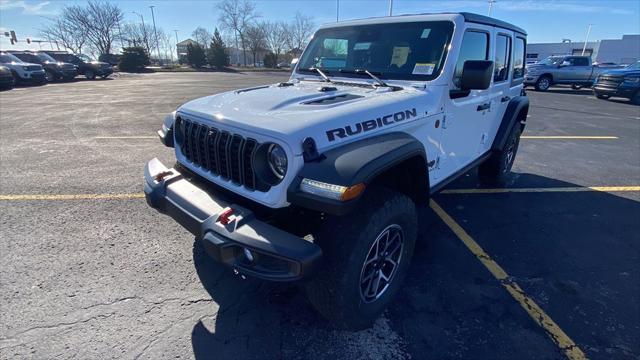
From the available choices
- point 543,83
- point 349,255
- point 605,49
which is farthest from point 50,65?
point 605,49

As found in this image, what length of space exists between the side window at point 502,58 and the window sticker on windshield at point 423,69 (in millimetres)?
1333

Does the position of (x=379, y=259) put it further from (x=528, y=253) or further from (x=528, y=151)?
(x=528, y=151)

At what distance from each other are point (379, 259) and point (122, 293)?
1.99 metres

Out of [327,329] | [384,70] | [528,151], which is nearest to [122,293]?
[327,329]

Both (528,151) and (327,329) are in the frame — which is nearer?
(327,329)

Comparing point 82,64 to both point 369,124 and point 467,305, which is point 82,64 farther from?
point 467,305

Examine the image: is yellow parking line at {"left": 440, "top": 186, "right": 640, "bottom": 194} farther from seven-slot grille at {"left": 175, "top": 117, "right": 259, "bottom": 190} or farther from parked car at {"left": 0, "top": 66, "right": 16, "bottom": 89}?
parked car at {"left": 0, "top": 66, "right": 16, "bottom": 89}

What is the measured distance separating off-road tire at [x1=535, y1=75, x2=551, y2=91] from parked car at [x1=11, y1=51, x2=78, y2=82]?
97.3 ft

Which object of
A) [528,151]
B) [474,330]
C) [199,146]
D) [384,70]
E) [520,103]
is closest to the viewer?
[474,330]

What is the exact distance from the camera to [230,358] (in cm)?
209

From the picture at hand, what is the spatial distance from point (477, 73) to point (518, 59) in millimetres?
2650

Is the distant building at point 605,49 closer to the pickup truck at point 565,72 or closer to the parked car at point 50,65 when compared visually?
the pickup truck at point 565,72

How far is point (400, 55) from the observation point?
3.13 m

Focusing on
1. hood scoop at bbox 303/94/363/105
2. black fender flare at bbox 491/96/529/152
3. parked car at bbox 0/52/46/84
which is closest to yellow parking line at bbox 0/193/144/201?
hood scoop at bbox 303/94/363/105
